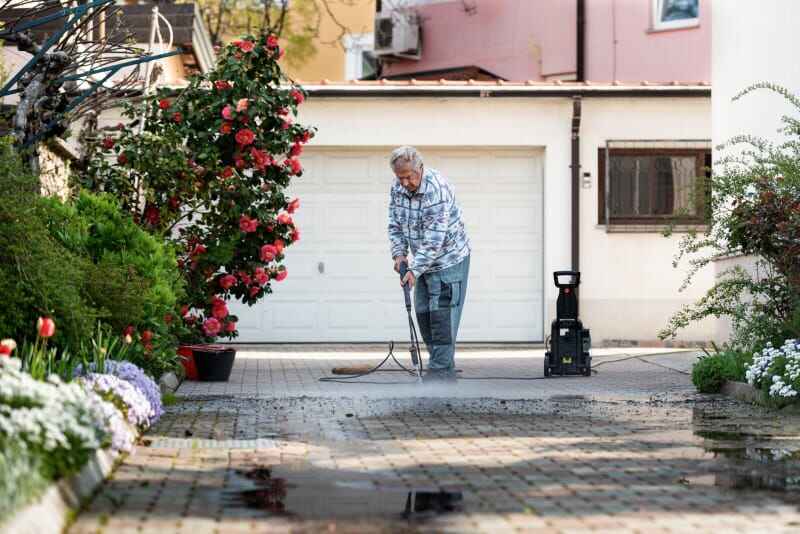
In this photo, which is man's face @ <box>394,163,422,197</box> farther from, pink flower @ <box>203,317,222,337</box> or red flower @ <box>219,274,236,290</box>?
pink flower @ <box>203,317,222,337</box>

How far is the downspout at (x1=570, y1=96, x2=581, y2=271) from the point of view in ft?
62.1

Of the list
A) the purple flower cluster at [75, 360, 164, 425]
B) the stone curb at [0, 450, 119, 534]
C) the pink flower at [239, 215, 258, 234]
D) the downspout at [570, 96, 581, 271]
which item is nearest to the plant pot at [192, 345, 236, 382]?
the pink flower at [239, 215, 258, 234]

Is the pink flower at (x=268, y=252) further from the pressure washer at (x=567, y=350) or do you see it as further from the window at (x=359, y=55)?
the window at (x=359, y=55)

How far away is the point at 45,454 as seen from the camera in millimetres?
5434

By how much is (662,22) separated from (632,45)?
2.21ft

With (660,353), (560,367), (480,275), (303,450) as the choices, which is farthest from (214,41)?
(303,450)

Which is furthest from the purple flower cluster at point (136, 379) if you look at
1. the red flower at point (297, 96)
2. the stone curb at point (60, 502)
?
the red flower at point (297, 96)

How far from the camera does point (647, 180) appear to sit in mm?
19297

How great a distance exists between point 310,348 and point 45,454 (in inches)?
511

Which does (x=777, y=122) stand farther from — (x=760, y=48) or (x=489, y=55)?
(x=489, y=55)

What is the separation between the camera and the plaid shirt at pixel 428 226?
1166 cm

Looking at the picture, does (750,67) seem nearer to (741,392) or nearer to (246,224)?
(741,392)

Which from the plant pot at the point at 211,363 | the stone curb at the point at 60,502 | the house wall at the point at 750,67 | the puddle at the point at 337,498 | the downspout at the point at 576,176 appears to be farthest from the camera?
the downspout at the point at 576,176

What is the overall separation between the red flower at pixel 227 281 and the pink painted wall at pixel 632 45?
13.7m
